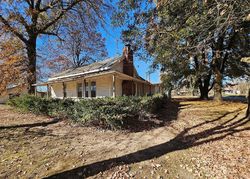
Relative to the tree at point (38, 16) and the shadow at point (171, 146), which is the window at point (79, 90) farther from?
the shadow at point (171, 146)

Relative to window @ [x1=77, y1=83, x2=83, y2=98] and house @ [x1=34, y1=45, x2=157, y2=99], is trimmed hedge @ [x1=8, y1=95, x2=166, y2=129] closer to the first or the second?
house @ [x1=34, y1=45, x2=157, y2=99]

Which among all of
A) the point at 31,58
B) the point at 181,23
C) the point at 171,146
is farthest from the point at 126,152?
the point at 31,58

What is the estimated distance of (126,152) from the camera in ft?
17.3

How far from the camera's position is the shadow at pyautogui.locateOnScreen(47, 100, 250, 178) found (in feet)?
13.9

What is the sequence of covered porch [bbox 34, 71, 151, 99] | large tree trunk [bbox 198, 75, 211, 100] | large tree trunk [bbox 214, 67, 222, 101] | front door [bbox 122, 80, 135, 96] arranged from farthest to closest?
large tree trunk [bbox 198, 75, 211, 100], large tree trunk [bbox 214, 67, 222, 101], front door [bbox 122, 80, 135, 96], covered porch [bbox 34, 71, 151, 99]

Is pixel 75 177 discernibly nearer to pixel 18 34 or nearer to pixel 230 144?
pixel 230 144

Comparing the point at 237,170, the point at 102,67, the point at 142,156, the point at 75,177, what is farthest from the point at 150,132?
the point at 102,67

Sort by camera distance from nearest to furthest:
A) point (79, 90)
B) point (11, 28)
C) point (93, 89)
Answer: point (11, 28) < point (93, 89) < point (79, 90)

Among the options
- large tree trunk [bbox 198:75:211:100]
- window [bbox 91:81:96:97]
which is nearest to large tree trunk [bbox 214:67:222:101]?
large tree trunk [bbox 198:75:211:100]

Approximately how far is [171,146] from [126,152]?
1.68 metres

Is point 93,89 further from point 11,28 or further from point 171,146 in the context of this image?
point 171,146

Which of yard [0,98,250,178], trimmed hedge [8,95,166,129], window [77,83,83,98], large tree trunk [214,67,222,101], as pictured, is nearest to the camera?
yard [0,98,250,178]

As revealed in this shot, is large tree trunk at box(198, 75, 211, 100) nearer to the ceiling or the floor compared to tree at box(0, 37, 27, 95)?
nearer to the floor

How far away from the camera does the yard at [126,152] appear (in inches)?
164
